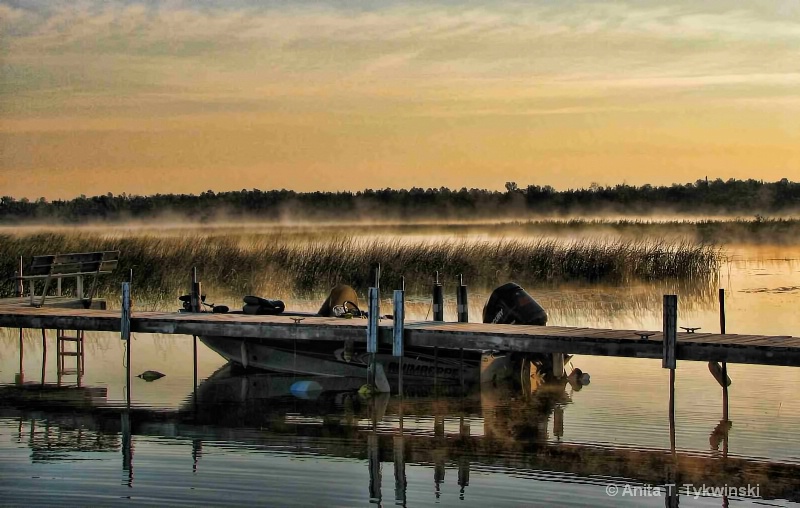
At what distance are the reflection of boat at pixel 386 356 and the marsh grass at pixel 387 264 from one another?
349 inches

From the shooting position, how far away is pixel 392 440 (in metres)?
14.7

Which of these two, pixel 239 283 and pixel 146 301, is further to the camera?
pixel 239 283

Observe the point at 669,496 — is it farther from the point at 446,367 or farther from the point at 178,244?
the point at 178,244

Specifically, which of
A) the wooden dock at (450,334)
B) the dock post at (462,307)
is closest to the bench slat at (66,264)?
the wooden dock at (450,334)

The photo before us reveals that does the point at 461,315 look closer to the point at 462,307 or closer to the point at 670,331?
the point at 462,307

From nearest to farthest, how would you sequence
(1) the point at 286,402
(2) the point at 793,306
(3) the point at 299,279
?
(1) the point at 286,402 < (2) the point at 793,306 < (3) the point at 299,279

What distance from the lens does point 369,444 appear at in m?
14.5

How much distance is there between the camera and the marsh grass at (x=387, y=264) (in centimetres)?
2922

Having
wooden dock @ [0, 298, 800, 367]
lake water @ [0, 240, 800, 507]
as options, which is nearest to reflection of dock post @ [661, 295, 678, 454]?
wooden dock @ [0, 298, 800, 367]

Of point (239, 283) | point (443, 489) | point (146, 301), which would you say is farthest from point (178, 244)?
point (443, 489)

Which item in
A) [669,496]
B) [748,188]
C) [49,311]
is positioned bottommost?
[669,496]

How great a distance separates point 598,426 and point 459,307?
4.03m

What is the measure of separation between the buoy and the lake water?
0.42ft

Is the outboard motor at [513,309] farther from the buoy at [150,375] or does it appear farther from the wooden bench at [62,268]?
the wooden bench at [62,268]
